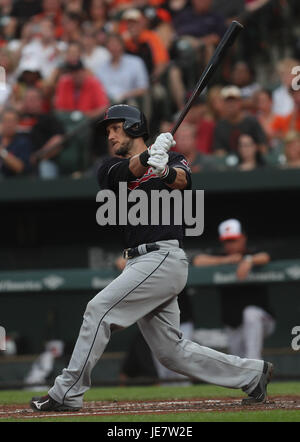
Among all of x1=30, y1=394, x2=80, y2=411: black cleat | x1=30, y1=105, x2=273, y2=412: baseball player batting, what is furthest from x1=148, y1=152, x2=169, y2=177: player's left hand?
x1=30, y1=394, x2=80, y2=411: black cleat

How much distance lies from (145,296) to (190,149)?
4.99 metres

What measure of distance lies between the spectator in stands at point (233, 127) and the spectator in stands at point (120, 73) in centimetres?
141

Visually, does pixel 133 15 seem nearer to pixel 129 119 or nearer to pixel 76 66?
pixel 76 66

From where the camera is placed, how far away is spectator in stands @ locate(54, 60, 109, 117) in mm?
11875

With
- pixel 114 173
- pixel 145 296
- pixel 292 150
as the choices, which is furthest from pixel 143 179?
pixel 292 150

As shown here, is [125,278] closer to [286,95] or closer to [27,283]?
[27,283]

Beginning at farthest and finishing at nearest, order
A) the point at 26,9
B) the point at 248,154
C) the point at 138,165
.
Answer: the point at 26,9
the point at 248,154
the point at 138,165

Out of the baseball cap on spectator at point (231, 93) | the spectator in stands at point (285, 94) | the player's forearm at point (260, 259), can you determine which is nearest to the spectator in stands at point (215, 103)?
the baseball cap on spectator at point (231, 93)

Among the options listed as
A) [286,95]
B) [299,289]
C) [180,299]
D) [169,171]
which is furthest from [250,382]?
[286,95]

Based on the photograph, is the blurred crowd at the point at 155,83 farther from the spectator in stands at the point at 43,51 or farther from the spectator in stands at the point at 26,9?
the spectator in stands at the point at 26,9

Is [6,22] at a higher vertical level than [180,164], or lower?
higher

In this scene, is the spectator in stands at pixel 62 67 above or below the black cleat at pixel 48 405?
above

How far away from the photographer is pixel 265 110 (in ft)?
37.3

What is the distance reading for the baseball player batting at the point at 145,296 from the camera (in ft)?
18.5
